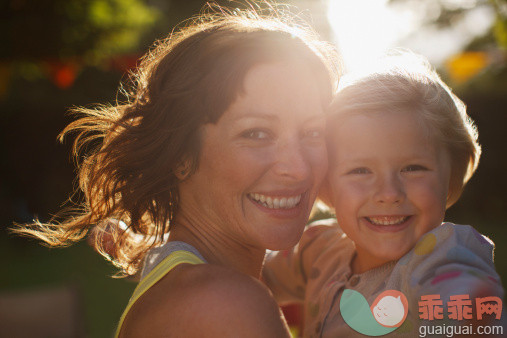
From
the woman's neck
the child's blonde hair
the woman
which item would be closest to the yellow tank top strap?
the woman

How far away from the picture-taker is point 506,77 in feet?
65.1

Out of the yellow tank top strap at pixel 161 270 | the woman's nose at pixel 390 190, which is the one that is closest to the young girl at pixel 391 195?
the woman's nose at pixel 390 190

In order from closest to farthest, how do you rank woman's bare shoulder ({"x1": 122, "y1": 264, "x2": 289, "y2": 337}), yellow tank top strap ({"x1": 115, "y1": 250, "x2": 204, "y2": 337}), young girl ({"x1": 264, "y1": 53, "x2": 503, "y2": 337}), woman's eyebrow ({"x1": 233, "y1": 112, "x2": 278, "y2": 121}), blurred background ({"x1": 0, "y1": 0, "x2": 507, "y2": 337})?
woman's bare shoulder ({"x1": 122, "y1": 264, "x2": 289, "y2": 337}) → yellow tank top strap ({"x1": 115, "y1": 250, "x2": 204, "y2": 337}) → young girl ({"x1": 264, "y1": 53, "x2": 503, "y2": 337}) → woman's eyebrow ({"x1": 233, "y1": 112, "x2": 278, "y2": 121}) → blurred background ({"x1": 0, "y1": 0, "x2": 507, "y2": 337})

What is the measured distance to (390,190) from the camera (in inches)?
79.6

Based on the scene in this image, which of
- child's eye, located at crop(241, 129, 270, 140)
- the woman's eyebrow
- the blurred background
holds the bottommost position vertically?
the blurred background

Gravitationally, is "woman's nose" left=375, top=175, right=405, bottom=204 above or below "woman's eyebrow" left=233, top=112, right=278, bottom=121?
below

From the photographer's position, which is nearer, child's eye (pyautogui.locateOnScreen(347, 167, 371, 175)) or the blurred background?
child's eye (pyautogui.locateOnScreen(347, 167, 371, 175))

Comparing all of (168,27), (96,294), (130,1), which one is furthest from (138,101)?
(168,27)

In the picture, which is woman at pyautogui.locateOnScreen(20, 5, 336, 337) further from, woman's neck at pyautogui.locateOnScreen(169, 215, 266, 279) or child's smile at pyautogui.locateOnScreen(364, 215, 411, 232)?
child's smile at pyautogui.locateOnScreen(364, 215, 411, 232)

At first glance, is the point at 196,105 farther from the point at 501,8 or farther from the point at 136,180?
the point at 501,8

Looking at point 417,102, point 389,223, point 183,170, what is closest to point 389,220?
point 389,223

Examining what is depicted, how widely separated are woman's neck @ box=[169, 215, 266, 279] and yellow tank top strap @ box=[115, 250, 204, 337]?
9.2 inches
